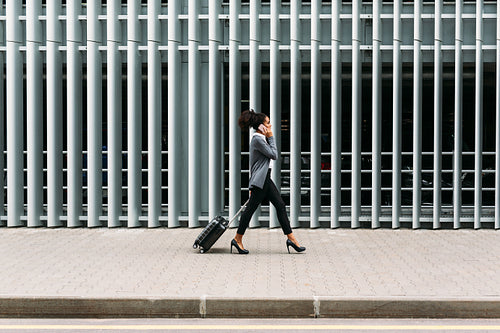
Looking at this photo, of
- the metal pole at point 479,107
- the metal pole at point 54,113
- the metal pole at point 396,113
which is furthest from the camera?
the metal pole at point 54,113

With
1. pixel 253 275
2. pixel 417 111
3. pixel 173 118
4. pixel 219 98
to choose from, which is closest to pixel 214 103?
pixel 219 98

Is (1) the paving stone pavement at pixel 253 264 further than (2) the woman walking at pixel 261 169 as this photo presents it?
No

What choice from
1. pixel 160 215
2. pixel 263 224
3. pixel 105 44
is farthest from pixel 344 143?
pixel 105 44

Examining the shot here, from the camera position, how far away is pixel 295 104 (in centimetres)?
1145

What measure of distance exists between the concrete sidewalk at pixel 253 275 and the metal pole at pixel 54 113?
611 mm

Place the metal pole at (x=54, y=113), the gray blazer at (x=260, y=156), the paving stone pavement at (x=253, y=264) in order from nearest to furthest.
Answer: the paving stone pavement at (x=253, y=264) → the gray blazer at (x=260, y=156) → the metal pole at (x=54, y=113)

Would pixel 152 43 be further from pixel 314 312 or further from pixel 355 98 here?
pixel 314 312

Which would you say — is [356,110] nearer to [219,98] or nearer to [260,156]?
[219,98]

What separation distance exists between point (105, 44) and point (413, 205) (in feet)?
18.5

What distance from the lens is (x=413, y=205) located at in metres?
11.4

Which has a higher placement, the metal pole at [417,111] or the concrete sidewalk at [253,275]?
the metal pole at [417,111]

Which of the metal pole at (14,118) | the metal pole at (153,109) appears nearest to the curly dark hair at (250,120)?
the metal pole at (153,109)

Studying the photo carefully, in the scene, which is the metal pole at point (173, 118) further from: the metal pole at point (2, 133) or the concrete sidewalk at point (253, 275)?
the metal pole at point (2, 133)

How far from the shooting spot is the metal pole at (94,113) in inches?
456
